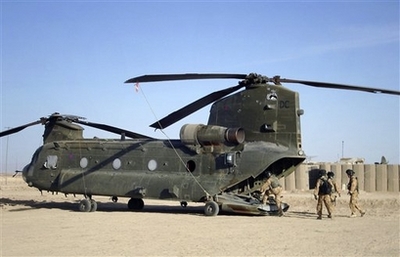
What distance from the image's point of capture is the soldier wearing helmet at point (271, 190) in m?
17.7

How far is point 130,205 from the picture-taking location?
21469mm

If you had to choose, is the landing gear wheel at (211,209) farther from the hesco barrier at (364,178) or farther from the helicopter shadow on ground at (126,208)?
the hesco barrier at (364,178)

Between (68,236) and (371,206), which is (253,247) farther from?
(371,206)

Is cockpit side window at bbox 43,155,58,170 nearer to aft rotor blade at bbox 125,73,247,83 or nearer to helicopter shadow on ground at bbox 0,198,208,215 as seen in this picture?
helicopter shadow on ground at bbox 0,198,208,215

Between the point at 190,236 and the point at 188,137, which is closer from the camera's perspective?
the point at 190,236

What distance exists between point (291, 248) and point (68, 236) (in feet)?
18.7

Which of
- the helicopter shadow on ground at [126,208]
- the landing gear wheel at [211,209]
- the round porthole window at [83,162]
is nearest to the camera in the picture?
the landing gear wheel at [211,209]

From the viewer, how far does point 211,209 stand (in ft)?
56.9

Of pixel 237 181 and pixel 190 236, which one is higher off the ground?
pixel 237 181

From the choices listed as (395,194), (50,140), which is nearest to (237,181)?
(50,140)

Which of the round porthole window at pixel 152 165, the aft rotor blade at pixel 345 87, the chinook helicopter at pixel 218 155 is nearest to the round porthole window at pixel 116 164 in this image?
the chinook helicopter at pixel 218 155

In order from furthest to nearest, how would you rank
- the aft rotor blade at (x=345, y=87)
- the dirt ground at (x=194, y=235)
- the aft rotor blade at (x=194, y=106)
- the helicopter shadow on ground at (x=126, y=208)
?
1. the helicopter shadow on ground at (x=126, y=208)
2. the aft rotor blade at (x=194, y=106)
3. the aft rotor blade at (x=345, y=87)
4. the dirt ground at (x=194, y=235)

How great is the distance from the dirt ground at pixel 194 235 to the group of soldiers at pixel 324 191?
0.58m

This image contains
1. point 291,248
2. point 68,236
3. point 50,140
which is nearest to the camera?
point 291,248
